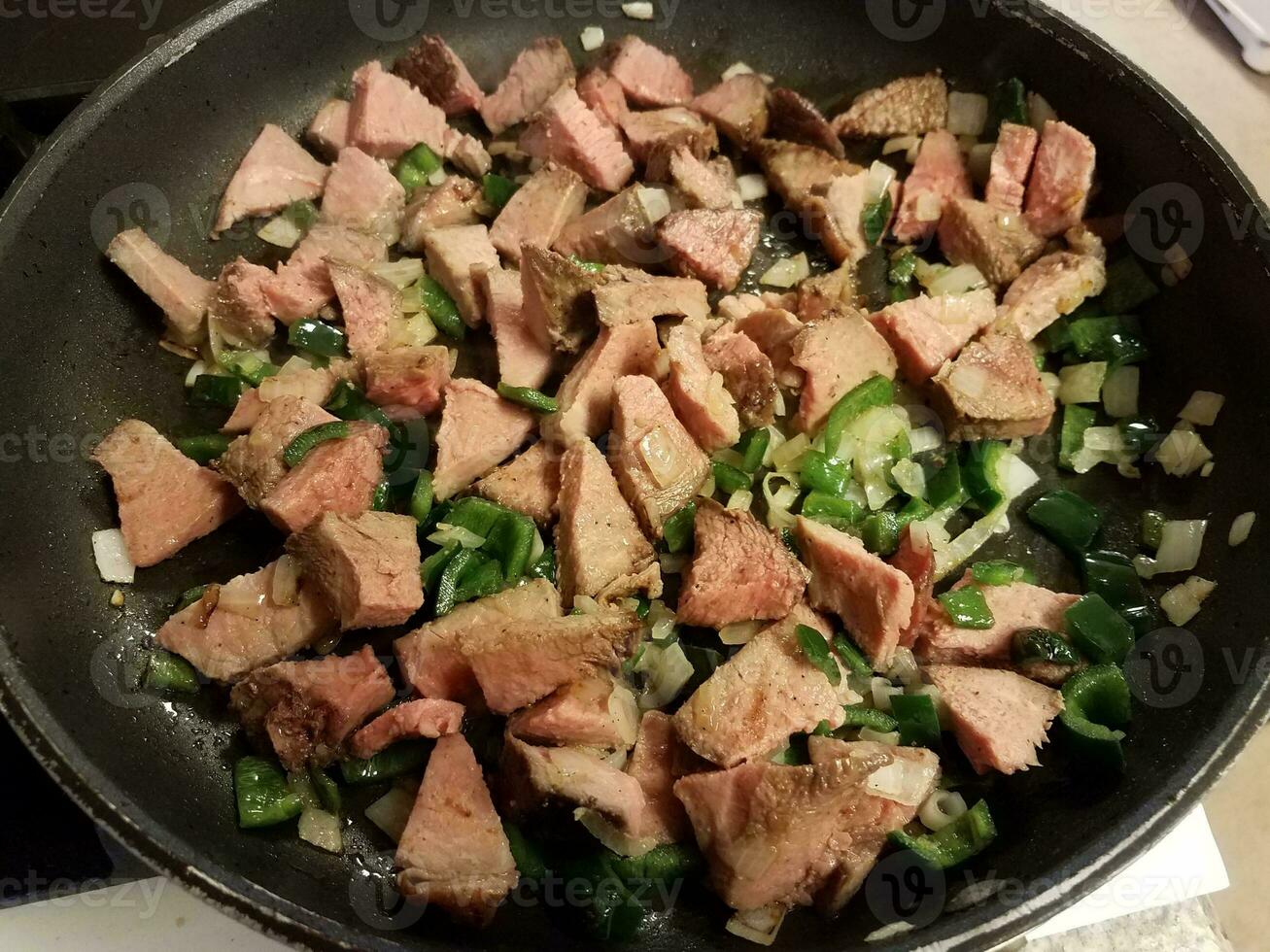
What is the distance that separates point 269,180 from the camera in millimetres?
2855

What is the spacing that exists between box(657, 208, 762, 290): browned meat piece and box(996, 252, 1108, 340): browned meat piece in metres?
0.81

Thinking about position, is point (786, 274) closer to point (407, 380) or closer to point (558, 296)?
point (558, 296)

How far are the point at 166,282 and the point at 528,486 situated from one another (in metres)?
1.18

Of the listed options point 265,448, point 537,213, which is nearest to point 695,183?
point 537,213

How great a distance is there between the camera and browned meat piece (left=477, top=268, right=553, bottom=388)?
8.86 ft

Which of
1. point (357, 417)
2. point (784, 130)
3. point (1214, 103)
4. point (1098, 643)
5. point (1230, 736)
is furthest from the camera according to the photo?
point (1214, 103)

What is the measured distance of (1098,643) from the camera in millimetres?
2258

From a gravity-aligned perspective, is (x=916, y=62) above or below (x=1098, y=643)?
above

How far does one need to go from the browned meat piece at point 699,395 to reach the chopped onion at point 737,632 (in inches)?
20.9

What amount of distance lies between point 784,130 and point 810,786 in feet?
7.17

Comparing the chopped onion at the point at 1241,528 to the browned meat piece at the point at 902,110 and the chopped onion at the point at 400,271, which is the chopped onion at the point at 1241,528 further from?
the chopped onion at the point at 400,271

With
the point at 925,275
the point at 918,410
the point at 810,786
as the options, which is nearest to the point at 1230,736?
the point at 810,786

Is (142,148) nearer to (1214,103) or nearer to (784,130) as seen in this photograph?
(784,130)

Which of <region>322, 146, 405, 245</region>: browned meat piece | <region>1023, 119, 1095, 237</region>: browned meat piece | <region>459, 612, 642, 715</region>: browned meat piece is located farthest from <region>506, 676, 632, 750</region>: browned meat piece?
<region>1023, 119, 1095, 237</region>: browned meat piece
